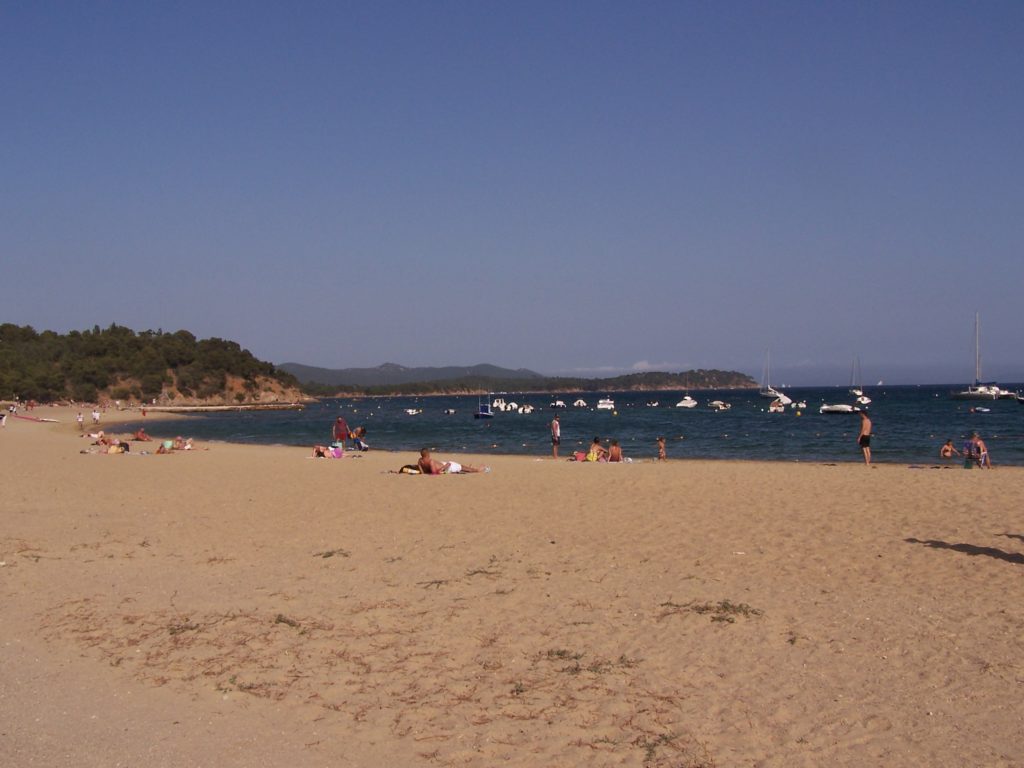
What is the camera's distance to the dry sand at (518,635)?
502 centimetres

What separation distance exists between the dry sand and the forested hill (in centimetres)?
10913

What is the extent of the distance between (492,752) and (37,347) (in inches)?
5895

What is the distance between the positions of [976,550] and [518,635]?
21.7ft

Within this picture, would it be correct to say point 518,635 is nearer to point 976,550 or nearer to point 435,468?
point 976,550

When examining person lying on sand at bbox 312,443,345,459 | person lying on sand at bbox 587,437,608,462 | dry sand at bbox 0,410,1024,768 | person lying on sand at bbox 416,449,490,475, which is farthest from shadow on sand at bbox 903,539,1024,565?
person lying on sand at bbox 312,443,345,459

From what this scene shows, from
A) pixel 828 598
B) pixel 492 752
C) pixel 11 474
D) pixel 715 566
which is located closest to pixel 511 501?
pixel 715 566

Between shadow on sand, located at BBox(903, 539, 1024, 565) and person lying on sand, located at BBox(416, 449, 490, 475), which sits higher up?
person lying on sand, located at BBox(416, 449, 490, 475)

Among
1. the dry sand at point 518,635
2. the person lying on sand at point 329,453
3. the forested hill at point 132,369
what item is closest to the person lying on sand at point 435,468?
the dry sand at point 518,635

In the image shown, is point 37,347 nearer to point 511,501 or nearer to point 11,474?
point 11,474

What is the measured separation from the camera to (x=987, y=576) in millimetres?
9156

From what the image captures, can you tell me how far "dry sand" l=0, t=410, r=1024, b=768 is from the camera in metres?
5.02

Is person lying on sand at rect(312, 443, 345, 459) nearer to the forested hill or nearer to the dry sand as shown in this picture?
the dry sand

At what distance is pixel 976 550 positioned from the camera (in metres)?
10.4

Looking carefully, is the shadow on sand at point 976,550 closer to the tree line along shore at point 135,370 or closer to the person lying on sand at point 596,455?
the person lying on sand at point 596,455
